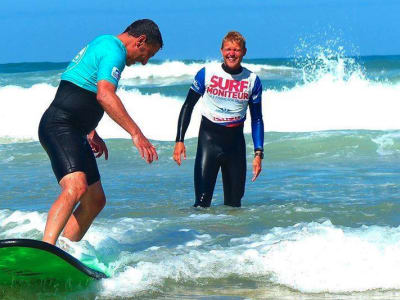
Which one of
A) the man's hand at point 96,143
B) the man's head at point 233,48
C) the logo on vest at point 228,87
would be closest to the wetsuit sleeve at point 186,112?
the logo on vest at point 228,87

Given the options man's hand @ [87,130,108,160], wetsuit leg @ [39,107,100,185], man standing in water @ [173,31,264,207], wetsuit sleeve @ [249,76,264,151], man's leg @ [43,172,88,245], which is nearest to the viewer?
man's leg @ [43,172,88,245]

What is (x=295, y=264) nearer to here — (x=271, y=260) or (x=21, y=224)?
(x=271, y=260)

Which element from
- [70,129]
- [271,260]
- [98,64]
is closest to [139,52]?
[98,64]

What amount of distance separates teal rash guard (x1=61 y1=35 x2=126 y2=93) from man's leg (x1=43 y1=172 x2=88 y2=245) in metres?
0.64

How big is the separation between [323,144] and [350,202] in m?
5.86

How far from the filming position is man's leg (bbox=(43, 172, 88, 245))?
205 inches

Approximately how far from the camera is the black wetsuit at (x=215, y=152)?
7.91 m

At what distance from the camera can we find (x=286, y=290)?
A: 562 cm

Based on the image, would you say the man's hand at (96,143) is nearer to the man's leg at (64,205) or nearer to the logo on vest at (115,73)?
the man's leg at (64,205)

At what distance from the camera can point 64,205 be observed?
17.2ft

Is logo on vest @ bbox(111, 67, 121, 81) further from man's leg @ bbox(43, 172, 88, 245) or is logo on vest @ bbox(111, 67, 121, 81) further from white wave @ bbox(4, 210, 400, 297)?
white wave @ bbox(4, 210, 400, 297)

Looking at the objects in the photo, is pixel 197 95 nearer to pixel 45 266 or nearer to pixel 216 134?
pixel 216 134

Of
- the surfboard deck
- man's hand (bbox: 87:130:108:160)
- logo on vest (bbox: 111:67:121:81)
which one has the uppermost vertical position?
logo on vest (bbox: 111:67:121:81)

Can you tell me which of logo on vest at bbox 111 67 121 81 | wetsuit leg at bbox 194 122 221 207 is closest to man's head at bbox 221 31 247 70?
wetsuit leg at bbox 194 122 221 207
